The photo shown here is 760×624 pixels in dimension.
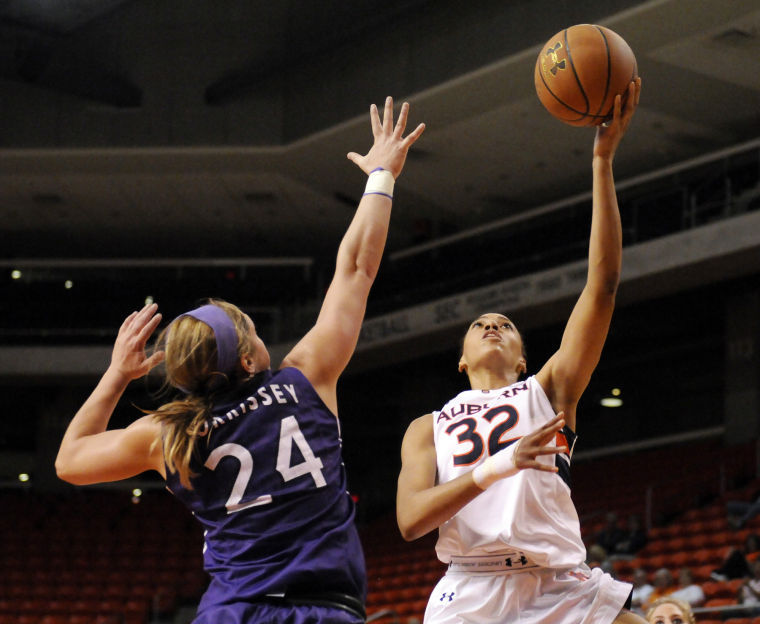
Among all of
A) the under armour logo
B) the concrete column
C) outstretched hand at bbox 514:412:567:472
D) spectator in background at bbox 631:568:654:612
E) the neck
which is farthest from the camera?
the concrete column

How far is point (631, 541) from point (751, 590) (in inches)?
131

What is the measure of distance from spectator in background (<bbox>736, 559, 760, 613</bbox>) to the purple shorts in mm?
7121

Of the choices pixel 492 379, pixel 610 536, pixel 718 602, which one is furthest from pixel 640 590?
pixel 492 379

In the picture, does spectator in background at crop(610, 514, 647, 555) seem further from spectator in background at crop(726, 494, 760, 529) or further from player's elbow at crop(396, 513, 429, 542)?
player's elbow at crop(396, 513, 429, 542)

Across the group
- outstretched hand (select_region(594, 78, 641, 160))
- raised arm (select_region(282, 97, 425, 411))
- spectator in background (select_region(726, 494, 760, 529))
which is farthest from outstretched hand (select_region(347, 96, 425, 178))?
spectator in background (select_region(726, 494, 760, 529))

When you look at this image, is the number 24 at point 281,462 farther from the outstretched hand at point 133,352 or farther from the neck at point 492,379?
the neck at point 492,379

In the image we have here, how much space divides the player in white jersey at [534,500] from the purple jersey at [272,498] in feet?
2.42

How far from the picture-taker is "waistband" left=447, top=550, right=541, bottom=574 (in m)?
3.32

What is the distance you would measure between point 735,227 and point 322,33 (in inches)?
272

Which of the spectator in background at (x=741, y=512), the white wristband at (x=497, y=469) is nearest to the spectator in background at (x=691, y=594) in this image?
the spectator in background at (x=741, y=512)

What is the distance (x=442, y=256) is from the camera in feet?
62.6

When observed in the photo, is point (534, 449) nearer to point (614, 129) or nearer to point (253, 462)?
point (253, 462)

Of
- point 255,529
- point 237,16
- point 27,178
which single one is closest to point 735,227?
point 237,16

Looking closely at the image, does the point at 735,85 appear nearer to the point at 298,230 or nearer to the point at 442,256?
the point at 442,256
